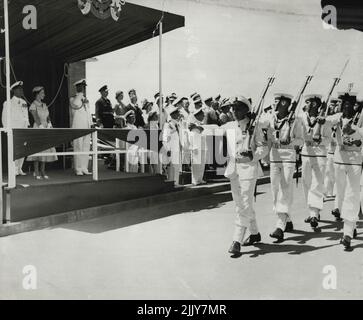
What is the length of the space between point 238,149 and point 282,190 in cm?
123

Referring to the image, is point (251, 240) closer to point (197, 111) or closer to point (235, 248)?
point (235, 248)

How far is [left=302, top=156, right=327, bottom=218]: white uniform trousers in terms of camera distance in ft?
26.4

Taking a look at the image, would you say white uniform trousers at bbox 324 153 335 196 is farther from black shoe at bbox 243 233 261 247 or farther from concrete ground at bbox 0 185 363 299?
black shoe at bbox 243 233 261 247

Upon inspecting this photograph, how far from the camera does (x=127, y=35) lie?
34.8 feet

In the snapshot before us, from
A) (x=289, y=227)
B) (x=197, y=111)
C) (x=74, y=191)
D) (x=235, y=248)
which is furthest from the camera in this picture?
(x=197, y=111)

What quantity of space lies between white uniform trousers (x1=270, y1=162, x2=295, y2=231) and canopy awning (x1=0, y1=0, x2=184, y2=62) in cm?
412

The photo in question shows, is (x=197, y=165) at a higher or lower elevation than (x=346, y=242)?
higher

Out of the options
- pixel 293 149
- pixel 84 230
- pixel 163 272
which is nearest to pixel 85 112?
pixel 84 230

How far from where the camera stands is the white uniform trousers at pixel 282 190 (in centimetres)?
716

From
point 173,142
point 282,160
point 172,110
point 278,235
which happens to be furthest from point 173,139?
point 278,235

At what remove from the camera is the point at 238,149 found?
6438 millimetres

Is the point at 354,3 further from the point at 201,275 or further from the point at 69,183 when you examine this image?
the point at 69,183

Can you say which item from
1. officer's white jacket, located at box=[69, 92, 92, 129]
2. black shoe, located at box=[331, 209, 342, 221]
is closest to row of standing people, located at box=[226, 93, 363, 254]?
black shoe, located at box=[331, 209, 342, 221]
